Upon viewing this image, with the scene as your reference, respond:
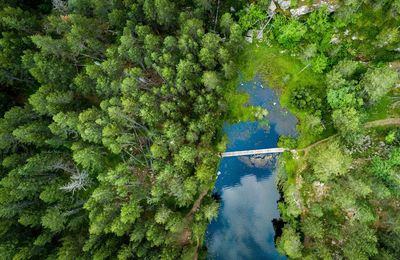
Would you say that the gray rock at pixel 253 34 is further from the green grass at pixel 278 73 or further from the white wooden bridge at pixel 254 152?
the white wooden bridge at pixel 254 152

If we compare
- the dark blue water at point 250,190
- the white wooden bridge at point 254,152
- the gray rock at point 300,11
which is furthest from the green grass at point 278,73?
the gray rock at point 300,11

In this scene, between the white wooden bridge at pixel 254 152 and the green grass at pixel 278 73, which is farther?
the white wooden bridge at pixel 254 152

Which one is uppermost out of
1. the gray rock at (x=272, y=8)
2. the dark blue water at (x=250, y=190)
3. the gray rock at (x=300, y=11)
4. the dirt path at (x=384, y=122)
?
the gray rock at (x=272, y=8)

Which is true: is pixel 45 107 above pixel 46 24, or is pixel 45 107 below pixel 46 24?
below

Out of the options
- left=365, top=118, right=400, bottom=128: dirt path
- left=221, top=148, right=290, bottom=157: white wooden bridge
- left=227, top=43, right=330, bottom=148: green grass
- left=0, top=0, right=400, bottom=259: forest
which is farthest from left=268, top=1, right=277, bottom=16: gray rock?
left=365, top=118, right=400, bottom=128: dirt path

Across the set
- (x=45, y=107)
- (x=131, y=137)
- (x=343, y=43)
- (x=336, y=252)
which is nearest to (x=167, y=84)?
(x=131, y=137)

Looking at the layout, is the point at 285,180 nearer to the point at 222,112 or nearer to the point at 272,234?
the point at 272,234

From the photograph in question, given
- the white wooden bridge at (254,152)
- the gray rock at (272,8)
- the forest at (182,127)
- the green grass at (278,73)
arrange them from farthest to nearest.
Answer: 1. the white wooden bridge at (254,152)
2. the green grass at (278,73)
3. the gray rock at (272,8)
4. the forest at (182,127)
